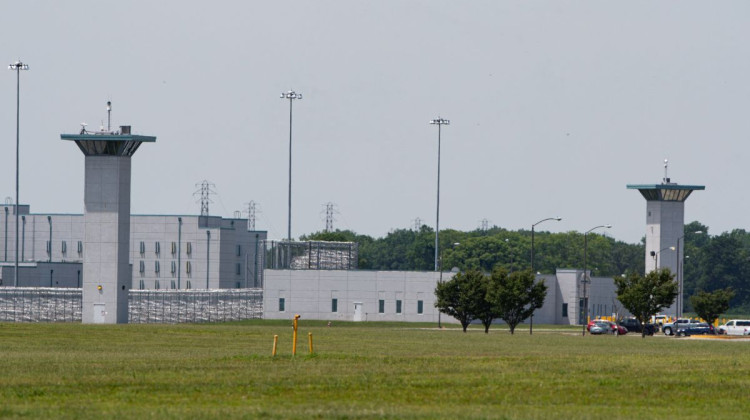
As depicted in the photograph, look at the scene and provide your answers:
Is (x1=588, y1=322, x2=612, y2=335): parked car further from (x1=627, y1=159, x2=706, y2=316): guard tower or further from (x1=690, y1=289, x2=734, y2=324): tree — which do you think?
(x1=627, y1=159, x2=706, y2=316): guard tower

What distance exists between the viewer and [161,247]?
17700 cm

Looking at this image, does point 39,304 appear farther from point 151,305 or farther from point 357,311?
point 357,311

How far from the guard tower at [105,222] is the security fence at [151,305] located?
20366 mm

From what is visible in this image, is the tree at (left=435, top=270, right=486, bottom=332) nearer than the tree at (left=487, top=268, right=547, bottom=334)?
No

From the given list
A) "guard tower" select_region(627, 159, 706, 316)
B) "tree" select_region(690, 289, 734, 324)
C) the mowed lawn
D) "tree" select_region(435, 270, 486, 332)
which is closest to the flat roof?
"guard tower" select_region(627, 159, 706, 316)

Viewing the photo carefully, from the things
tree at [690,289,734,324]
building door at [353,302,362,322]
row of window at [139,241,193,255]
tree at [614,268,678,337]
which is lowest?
building door at [353,302,362,322]

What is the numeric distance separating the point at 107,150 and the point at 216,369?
77.5 m

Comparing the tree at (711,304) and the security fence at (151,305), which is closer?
the tree at (711,304)

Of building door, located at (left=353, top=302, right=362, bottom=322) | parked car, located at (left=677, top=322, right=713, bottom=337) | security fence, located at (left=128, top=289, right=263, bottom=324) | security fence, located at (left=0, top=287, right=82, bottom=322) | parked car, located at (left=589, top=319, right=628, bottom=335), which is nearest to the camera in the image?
parked car, located at (left=677, top=322, right=713, bottom=337)

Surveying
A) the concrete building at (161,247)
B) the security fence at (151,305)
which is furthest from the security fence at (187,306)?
the concrete building at (161,247)

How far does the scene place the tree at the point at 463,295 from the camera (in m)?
107

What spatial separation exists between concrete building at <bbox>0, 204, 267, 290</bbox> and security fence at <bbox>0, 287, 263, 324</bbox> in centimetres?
2962

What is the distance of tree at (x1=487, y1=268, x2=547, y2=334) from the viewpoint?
102 m

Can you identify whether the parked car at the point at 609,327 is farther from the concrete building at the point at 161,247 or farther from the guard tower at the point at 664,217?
the concrete building at the point at 161,247
